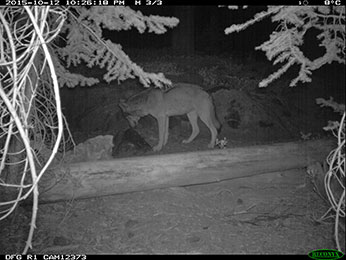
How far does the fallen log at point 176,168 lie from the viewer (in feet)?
14.6

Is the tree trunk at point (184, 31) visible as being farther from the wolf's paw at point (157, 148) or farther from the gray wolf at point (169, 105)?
the wolf's paw at point (157, 148)

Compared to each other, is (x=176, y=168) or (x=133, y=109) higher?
(x=133, y=109)

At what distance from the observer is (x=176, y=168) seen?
481 cm

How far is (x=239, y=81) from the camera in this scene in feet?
39.1

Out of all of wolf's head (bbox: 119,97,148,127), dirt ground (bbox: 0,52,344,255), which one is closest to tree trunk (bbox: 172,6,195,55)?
wolf's head (bbox: 119,97,148,127)

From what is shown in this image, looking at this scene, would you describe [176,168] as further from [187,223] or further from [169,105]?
[169,105]

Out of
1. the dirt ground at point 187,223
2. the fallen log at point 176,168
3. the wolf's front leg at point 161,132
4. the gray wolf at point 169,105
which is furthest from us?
the wolf's front leg at point 161,132

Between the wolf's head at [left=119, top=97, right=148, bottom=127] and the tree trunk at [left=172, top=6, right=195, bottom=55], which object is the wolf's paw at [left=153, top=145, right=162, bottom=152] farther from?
the tree trunk at [left=172, top=6, right=195, bottom=55]

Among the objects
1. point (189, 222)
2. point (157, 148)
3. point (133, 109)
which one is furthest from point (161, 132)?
point (189, 222)

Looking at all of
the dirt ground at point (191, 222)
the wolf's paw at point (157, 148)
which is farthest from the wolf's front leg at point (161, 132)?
the dirt ground at point (191, 222)

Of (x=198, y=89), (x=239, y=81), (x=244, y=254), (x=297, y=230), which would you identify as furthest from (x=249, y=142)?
(x=244, y=254)

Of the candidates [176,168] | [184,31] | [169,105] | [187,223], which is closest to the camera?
[187,223]

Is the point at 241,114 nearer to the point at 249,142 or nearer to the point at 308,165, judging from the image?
the point at 249,142

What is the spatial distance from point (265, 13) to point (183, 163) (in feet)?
8.99
